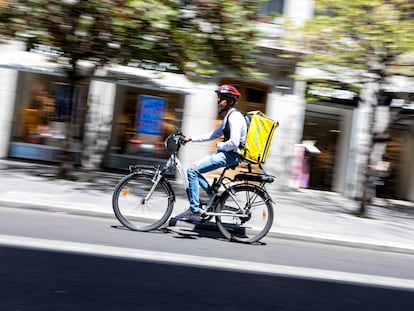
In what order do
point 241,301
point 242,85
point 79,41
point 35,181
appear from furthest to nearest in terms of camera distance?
point 242,85 → point 35,181 → point 79,41 → point 241,301

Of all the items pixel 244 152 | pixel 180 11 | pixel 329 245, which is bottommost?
pixel 329 245

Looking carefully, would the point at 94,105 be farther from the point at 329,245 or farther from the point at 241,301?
the point at 241,301

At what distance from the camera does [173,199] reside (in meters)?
6.21

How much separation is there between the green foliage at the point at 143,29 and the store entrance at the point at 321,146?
232 inches

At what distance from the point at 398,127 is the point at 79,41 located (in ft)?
36.5

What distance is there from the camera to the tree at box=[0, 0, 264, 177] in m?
8.11

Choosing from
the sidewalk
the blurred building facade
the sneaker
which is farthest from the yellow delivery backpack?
the blurred building facade

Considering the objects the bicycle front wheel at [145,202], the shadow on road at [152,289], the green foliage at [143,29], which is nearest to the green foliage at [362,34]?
the green foliage at [143,29]

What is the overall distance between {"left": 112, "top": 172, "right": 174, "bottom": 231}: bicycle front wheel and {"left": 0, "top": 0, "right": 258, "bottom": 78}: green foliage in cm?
316

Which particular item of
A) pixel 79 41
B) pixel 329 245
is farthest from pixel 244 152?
pixel 79 41

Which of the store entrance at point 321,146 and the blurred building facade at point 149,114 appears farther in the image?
the store entrance at point 321,146

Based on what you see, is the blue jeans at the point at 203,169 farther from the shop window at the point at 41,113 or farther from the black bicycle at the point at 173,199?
the shop window at the point at 41,113

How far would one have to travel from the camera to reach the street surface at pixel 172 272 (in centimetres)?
368

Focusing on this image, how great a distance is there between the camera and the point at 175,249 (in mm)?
5473
